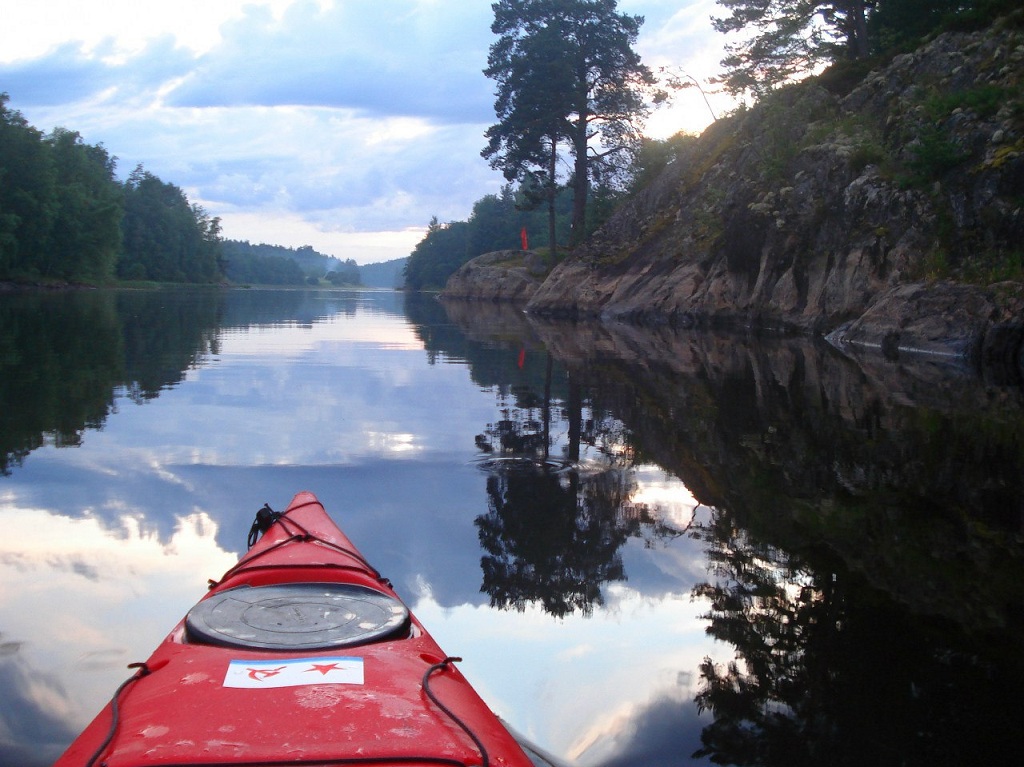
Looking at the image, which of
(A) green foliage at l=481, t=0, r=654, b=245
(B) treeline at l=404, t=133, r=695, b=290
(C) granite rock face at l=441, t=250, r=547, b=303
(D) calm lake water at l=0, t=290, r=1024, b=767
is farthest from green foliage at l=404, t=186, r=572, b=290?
(D) calm lake water at l=0, t=290, r=1024, b=767

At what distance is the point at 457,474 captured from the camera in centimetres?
806

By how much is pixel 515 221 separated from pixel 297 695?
97.3 meters

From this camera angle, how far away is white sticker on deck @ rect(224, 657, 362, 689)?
2664 mm

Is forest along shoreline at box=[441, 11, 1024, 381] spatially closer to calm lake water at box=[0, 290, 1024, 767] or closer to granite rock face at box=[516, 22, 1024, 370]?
granite rock face at box=[516, 22, 1024, 370]

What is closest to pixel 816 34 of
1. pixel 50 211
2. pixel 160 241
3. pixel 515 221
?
pixel 50 211

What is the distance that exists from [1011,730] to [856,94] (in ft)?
87.7

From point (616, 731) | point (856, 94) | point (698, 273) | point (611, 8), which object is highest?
point (611, 8)

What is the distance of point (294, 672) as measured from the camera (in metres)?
2.76

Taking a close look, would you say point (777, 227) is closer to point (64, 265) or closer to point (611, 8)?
point (611, 8)

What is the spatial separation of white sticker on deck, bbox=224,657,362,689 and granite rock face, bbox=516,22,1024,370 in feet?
53.3

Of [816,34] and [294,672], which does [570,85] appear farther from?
[294,672]

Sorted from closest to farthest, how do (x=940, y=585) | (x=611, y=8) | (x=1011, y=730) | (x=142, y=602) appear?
1. (x=1011, y=730)
2. (x=142, y=602)
3. (x=940, y=585)
4. (x=611, y=8)

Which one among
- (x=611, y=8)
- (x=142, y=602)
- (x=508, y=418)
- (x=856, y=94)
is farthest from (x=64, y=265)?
(x=142, y=602)

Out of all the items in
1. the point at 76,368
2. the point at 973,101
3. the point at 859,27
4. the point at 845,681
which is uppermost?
the point at 859,27
